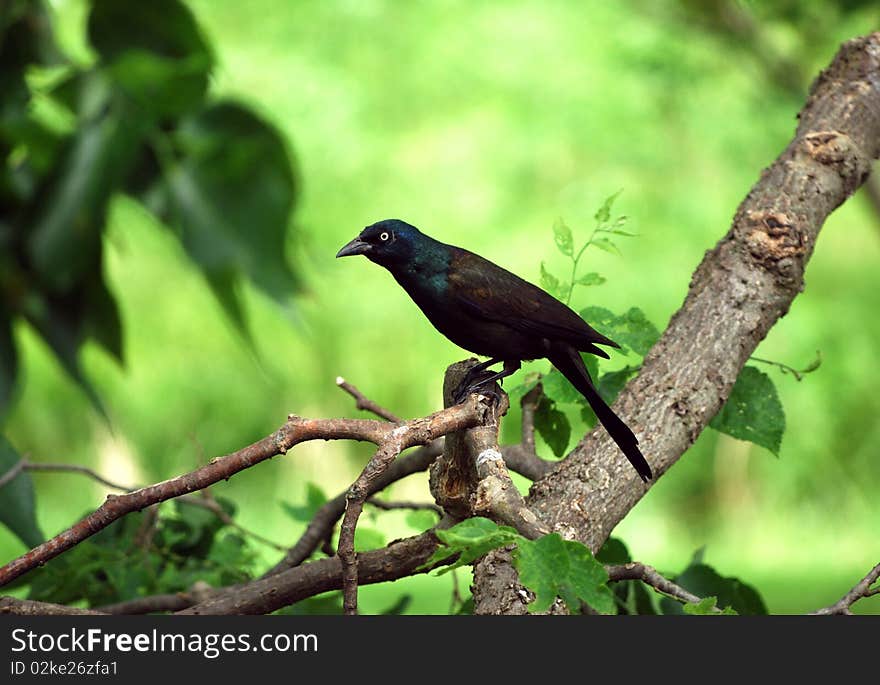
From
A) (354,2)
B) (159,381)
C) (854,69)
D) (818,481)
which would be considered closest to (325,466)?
(159,381)

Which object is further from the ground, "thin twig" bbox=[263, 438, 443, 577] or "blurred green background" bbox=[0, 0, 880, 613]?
"blurred green background" bbox=[0, 0, 880, 613]

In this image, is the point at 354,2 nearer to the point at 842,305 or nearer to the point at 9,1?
the point at 842,305

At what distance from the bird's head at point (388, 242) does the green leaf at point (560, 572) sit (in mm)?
784

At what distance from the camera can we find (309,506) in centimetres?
204

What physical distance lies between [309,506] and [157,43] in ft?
4.37

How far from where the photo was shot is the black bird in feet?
5.08

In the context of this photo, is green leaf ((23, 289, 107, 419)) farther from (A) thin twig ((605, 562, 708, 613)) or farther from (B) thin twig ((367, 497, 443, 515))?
(A) thin twig ((605, 562, 708, 613))

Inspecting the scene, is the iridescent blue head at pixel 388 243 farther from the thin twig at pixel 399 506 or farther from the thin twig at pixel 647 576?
the thin twig at pixel 647 576

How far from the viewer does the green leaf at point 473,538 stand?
3.08ft

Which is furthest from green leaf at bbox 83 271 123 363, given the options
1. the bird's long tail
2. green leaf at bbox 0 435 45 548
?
the bird's long tail

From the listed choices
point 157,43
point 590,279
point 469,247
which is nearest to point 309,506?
point 590,279

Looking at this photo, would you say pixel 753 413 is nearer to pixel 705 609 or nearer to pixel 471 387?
pixel 471 387

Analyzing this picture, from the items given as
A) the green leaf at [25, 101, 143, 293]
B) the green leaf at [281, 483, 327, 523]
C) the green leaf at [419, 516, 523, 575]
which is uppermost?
the green leaf at [25, 101, 143, 293]

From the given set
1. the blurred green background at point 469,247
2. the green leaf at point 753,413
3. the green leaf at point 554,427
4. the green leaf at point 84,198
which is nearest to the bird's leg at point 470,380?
the green leaf at point 554,427
